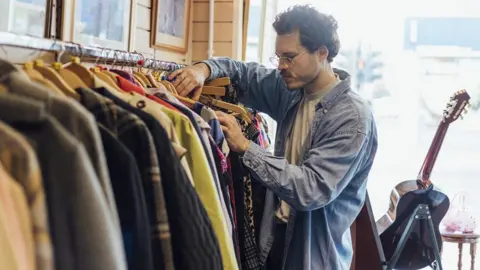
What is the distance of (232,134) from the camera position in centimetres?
133

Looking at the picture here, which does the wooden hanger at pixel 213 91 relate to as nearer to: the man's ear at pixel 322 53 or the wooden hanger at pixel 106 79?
the man's ear at pixel 322 53

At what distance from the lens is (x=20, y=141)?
603mm

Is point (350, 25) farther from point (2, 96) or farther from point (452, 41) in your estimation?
point (2, 96)

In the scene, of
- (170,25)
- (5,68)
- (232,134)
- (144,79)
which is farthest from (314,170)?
(170,25)

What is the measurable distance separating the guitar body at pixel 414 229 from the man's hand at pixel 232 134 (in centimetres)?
140

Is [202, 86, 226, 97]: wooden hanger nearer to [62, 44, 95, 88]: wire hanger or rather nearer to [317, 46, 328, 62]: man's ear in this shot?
[317, 46, 328, 62]: man's ear

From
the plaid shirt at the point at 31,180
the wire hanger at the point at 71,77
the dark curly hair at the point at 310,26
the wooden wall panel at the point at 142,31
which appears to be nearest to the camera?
the plaid shirt at the point at 31,180

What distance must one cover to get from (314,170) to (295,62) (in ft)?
1.08

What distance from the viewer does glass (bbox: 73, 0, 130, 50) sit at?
157 centimetres

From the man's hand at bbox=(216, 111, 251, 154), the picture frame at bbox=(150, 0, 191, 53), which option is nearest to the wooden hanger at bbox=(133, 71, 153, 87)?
the man's hand at bbox=(216, 111, 251, 154)

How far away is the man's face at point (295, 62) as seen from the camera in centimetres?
160

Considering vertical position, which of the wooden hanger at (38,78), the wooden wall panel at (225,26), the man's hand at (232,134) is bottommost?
the man's hand at (232,134)

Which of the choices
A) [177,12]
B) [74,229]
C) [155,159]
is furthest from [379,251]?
[74,229]

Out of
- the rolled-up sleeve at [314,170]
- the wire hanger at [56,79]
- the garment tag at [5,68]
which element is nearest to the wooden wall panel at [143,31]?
the rolled-up sleeve at [314,170]
